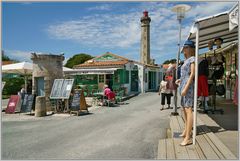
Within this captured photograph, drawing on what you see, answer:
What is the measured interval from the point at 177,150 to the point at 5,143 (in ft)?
13.8

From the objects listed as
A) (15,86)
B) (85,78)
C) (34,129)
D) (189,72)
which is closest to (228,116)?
(189,72)

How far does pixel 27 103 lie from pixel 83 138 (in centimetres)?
569

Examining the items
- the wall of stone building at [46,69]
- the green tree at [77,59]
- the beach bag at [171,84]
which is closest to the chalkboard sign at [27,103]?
the wall of stone building at [46,69]

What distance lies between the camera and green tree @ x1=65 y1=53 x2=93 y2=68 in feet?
176

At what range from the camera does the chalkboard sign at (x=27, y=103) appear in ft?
33.9

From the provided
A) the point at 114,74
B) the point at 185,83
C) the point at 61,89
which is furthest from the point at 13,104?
the point at 114,74

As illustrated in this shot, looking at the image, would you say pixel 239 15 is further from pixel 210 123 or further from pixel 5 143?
pixel 5 143

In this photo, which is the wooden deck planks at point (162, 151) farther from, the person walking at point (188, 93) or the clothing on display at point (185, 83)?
the clothing on display at point (185, 83)

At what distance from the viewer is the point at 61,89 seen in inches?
410

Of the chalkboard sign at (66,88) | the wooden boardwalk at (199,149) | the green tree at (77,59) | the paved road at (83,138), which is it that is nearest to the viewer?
the wooden boardwalk at (199,149)

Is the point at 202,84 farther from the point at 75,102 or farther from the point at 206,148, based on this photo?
the point at 75,102

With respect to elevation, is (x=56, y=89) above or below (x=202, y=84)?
below

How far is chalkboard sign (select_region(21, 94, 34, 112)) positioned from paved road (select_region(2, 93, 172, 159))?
6.19ft

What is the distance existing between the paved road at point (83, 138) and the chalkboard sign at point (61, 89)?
6.04ft
